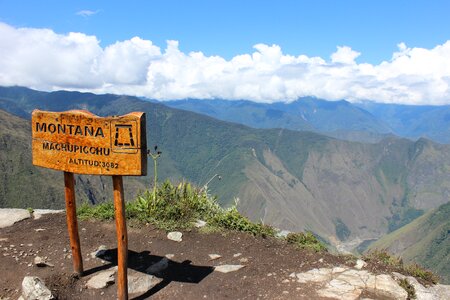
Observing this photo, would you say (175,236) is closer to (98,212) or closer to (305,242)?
(98,212)

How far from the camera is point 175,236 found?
45.1 ft

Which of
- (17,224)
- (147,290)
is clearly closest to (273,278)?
(147,290)

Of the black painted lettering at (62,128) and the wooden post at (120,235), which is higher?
the black painted lettering at (62,128)

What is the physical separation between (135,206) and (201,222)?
99.8 inches

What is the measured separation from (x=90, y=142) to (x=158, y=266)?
13.8 ft

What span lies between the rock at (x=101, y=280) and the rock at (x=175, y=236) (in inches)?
102

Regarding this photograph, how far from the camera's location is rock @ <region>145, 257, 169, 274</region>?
11625mm


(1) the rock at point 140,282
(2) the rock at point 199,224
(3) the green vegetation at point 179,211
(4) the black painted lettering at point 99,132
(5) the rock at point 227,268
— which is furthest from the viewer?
(2) the rock at point 199,224

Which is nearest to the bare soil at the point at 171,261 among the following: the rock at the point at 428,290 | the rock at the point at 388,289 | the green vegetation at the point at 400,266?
the green vegetation at the point at 400,266

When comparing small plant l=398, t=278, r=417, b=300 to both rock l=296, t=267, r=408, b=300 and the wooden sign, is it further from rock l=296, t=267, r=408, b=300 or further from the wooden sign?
the wooden sign

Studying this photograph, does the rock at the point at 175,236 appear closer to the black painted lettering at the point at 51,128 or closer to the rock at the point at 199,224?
the rock at the point at 199,224

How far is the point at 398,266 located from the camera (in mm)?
12445

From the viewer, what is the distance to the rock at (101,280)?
35.3 feet

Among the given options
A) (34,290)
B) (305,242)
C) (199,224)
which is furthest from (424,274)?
(34,290)
